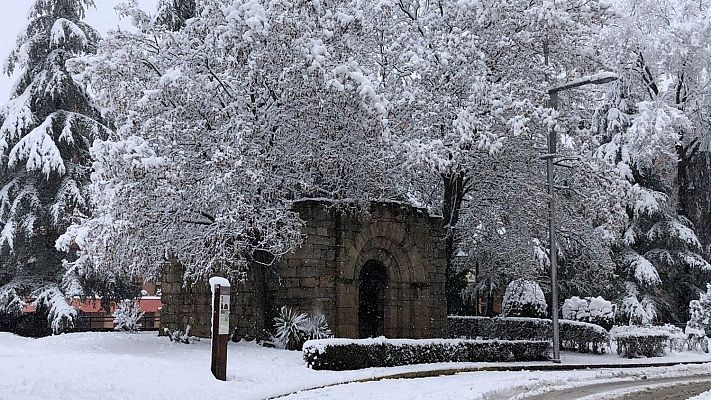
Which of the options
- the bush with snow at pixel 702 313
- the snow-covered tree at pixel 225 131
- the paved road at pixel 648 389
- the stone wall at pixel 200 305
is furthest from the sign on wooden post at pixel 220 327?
the bush with snow at pixel 702 313

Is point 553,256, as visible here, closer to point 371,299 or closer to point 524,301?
point 371,299

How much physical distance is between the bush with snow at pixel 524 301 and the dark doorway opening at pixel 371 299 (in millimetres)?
9196

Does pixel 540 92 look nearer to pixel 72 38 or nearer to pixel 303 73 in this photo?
pixel 303 73

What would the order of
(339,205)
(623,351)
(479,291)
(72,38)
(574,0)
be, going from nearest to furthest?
(339,205), (574,0), (623,351), (72,38), (479,291)

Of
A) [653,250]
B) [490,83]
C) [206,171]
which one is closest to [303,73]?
[206,171]

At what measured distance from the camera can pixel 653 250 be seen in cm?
3616

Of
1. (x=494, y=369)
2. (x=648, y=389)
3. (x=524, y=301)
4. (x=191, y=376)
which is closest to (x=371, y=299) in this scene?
(x=494, y=369)

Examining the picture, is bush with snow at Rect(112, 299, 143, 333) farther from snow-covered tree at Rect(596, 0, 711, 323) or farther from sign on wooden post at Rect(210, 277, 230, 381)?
snow-covered tree at Rect(596, 0, 711, 323)

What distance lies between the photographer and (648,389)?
1673cm

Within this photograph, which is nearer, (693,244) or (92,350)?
(92,350)

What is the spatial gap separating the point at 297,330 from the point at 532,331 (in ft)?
40.0

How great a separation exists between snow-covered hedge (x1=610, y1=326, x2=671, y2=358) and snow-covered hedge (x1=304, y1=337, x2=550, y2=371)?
3.77 metres

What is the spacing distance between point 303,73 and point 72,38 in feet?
53.9

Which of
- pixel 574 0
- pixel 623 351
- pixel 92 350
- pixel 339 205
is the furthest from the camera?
pixel 623 351
